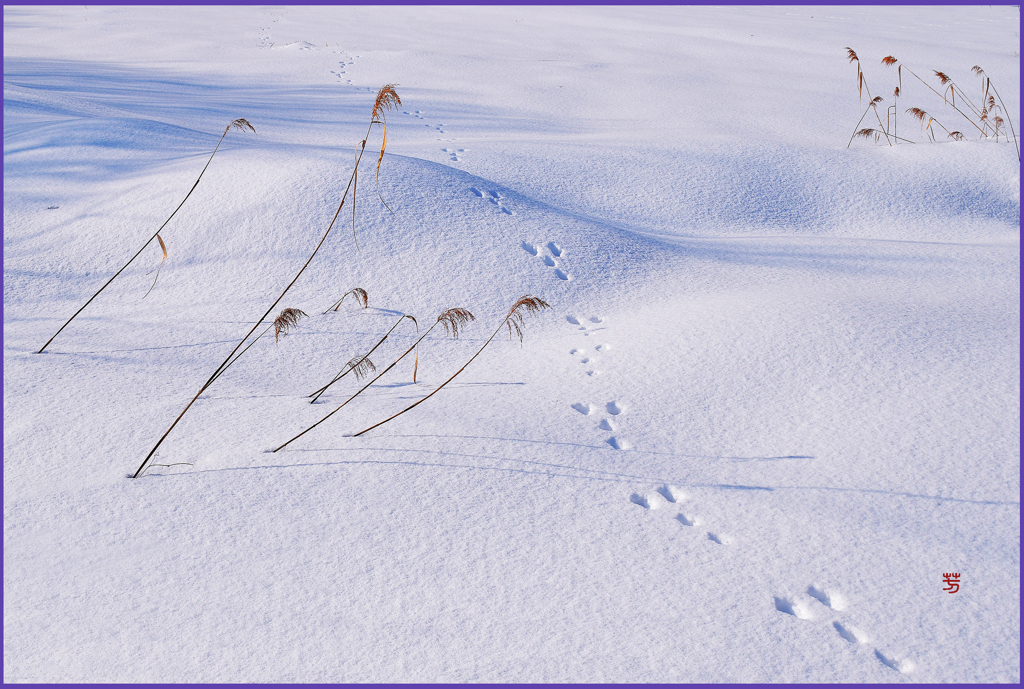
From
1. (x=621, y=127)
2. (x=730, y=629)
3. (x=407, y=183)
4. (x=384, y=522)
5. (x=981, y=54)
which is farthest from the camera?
(x=981, y=54)

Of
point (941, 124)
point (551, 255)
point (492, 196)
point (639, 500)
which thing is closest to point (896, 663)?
point (639, 500)

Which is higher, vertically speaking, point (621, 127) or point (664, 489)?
point (621, 127)

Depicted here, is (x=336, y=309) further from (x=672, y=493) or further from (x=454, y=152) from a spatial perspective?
(x=454, y=152)

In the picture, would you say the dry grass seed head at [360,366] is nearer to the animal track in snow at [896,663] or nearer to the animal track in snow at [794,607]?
the animal track in snow at [794,607]

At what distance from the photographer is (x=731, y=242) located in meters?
2.92

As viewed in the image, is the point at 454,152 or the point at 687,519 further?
the point at 454,152

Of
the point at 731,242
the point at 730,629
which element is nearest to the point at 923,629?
the point at 730,629

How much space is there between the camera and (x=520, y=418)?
174cm

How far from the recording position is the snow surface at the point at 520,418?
117cm

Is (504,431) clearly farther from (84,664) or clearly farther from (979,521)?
(979,521)

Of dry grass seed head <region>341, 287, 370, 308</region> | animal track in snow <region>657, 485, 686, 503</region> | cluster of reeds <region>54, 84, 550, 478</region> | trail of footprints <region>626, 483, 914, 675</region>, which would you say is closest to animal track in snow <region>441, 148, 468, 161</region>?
cluster of reeds <region>54, 84, 550, 478</region>

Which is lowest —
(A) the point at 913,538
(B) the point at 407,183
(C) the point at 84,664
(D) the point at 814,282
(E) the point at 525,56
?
(C) the point at 84,664

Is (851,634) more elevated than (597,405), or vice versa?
(597,405)

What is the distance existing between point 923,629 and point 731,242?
199 cm
